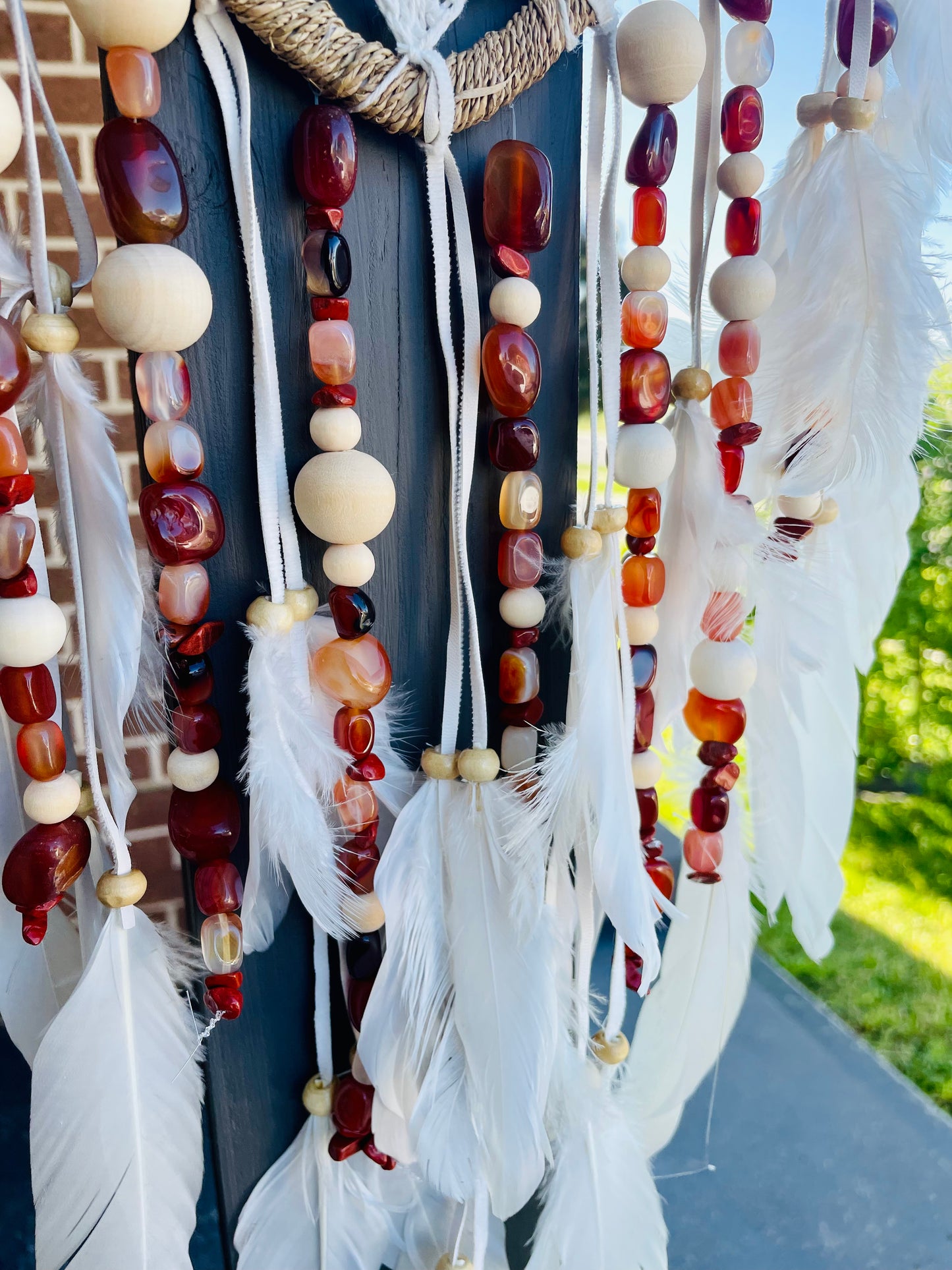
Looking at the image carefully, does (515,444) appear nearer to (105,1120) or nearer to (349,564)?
(349,564)

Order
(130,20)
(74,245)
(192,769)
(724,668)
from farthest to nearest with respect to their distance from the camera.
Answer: (74,245) → (724,668) → (192,769) → (130,20)

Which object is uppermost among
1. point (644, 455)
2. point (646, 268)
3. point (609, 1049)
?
point (646, 268)

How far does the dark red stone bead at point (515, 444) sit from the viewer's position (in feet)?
1.61

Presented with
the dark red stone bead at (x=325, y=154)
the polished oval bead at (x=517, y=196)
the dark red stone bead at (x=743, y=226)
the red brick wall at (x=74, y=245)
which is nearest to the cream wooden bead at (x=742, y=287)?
the dark red stone bead at (x=743, y=226)

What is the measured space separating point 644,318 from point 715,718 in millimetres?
267

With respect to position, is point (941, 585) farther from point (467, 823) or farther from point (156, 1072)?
point (156, 1072)

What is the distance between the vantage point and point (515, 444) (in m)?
0.49

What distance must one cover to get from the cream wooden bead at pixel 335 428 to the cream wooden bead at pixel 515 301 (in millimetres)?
102

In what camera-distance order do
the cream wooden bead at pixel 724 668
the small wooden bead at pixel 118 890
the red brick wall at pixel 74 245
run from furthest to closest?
the red brick wall at pixel 74 245 → the cream wooden bead at pixel 724 668 → the small wooden bead at pixel 118 890

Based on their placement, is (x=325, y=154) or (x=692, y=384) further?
(x=692, y=384)

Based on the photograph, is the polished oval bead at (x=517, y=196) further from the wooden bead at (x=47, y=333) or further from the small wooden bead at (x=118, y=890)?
the small wooden bead at (x=118, y=890)

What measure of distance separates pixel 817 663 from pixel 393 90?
440 millimetres

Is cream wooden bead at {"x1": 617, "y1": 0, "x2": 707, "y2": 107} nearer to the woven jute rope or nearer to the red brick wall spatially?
the woven jute rope

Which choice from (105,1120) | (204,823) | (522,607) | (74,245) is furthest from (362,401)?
(74,245)
